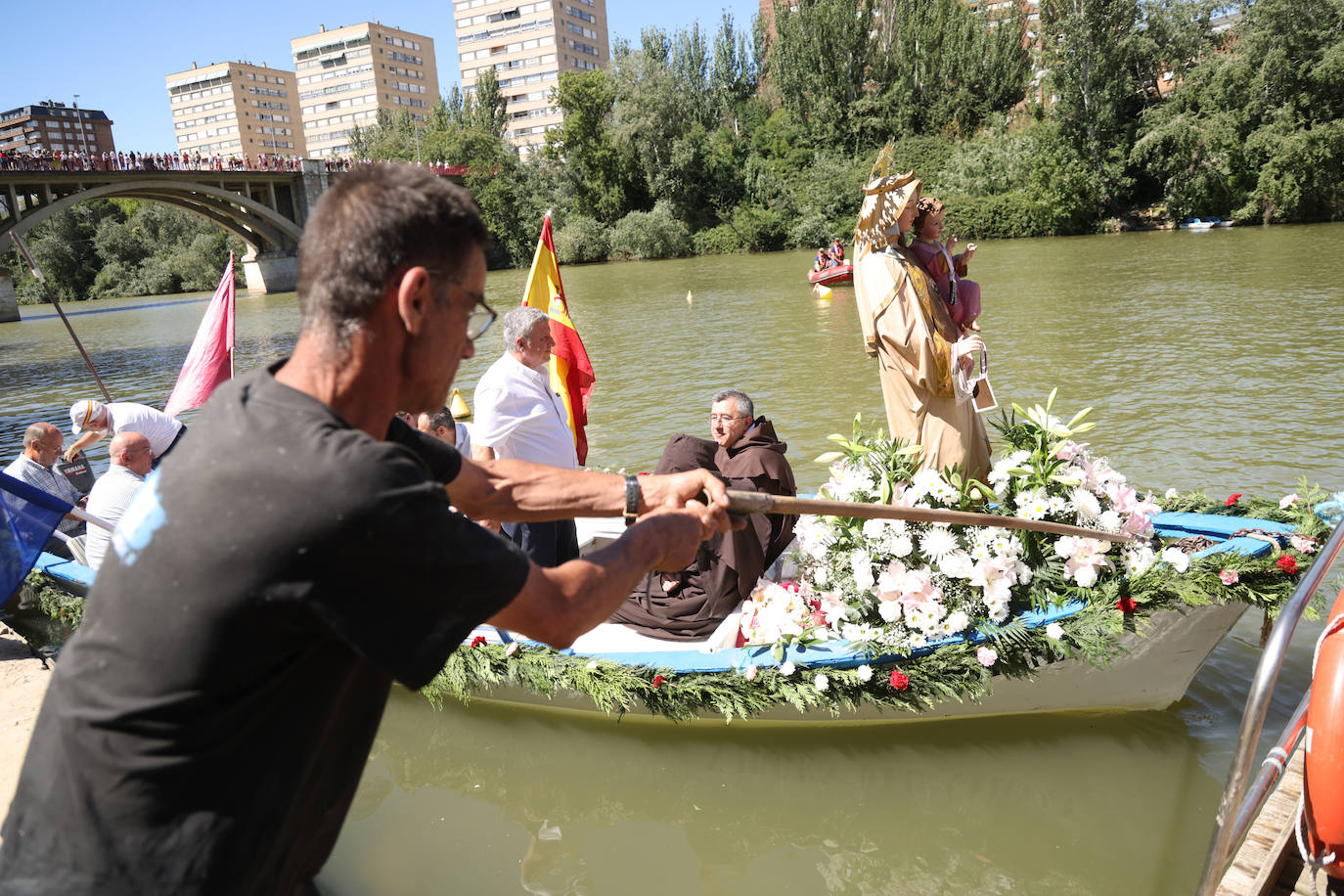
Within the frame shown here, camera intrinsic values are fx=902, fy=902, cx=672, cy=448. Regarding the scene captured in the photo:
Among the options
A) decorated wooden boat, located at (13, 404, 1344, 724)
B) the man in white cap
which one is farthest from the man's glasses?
the man in white cap

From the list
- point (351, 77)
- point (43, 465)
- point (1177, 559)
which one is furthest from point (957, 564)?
point (351, 77)

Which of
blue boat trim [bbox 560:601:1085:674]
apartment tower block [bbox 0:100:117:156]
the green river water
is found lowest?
the green river water

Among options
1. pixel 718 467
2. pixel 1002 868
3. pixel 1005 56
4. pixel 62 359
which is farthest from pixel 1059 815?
pixel 1005 56

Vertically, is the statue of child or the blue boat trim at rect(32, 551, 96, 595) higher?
the statue of child

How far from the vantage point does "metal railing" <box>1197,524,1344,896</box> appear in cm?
271

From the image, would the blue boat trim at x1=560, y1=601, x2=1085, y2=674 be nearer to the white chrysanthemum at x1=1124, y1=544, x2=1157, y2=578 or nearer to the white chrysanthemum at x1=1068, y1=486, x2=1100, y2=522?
the white chrysanthemum at x1=1124, y1=544, x2=1157, y2=578

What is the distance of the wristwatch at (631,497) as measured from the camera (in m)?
2.44

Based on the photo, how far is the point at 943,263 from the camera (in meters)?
5.42

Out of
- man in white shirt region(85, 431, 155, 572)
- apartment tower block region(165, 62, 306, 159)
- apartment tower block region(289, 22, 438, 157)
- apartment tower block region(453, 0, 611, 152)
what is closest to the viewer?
man in white shirt region(85, 431, 155, 572)

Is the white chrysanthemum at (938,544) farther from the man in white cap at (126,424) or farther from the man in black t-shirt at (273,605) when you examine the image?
the man in white cap at (126,424)

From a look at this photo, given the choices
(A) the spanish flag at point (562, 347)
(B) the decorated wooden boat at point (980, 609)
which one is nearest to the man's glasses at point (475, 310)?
(B) the decorated wooden boat at point (980, 609)

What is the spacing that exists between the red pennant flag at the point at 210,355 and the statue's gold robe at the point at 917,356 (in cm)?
660

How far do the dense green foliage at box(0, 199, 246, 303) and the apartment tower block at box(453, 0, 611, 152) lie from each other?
129 ft

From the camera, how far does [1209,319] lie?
55.7ft
